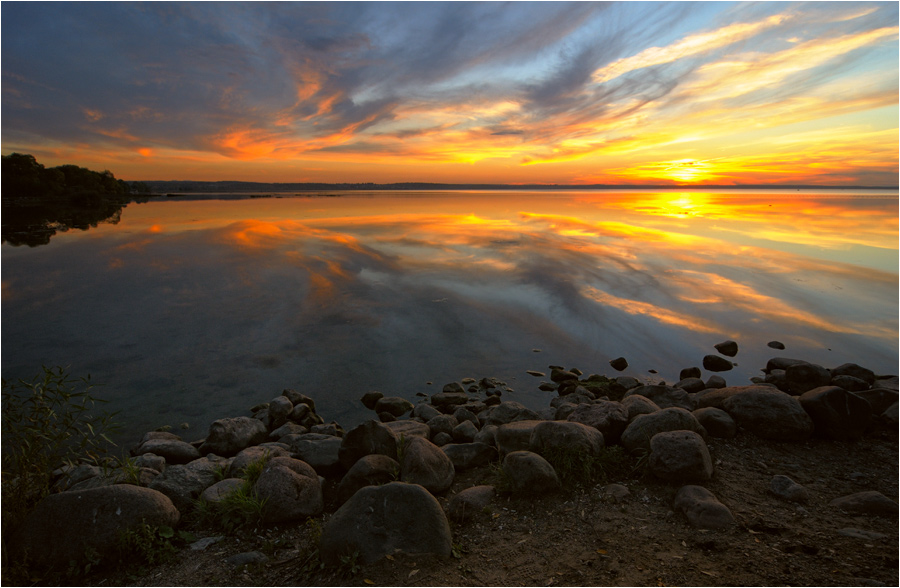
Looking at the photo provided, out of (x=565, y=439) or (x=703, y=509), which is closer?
(x=703, y=509)

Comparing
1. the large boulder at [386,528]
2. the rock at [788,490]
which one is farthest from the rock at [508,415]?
the rock at [788,490]

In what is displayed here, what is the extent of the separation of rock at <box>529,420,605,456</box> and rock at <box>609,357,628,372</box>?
6.12m

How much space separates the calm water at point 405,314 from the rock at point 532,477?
4.65 metres

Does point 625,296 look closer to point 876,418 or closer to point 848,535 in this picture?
point 876,418

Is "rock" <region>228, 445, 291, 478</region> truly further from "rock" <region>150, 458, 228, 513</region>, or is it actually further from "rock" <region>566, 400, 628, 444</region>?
"rock" <region>566, 400, 628, 444</region>

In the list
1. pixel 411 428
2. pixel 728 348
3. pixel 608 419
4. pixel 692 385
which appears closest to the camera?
pixel 608 419

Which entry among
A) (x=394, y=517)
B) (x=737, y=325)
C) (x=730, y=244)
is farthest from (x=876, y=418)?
(x=730, y=244)

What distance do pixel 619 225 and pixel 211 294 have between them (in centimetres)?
3682

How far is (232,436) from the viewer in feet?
28.0

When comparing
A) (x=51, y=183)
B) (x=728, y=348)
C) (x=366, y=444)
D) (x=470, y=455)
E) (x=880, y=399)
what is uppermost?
(x=51, y=183)

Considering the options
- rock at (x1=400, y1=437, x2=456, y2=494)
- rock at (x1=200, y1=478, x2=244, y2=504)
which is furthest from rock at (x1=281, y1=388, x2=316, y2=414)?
rock at (x1=400, y1=437, x2=456, y2=494)

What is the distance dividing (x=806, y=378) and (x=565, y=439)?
7.24 m

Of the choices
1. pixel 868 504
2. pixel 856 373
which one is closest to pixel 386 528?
pixel 868 504

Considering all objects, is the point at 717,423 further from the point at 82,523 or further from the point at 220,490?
the point at 82,523
